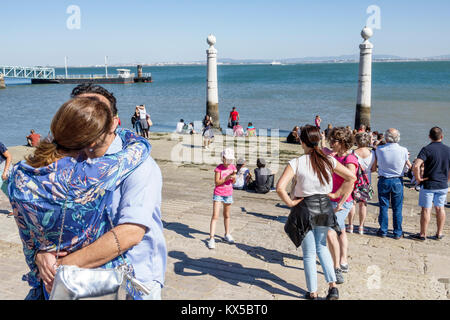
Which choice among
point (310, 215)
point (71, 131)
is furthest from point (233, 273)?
point (71, 131)

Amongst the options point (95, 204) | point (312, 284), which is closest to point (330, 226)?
point (312, 284)

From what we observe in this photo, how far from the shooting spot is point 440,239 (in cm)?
591

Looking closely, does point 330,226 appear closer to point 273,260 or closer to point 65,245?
point 273,260

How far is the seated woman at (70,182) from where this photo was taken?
5.27 feet

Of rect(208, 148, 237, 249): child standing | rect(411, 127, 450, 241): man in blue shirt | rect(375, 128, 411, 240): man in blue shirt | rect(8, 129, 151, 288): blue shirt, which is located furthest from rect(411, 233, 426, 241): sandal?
rect(8, 129, 151, 288): blue shirt

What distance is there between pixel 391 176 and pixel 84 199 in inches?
211

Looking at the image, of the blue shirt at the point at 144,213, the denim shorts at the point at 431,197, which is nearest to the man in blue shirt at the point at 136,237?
the blue shirt at the point at 144,213

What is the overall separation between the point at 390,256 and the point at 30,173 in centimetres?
484

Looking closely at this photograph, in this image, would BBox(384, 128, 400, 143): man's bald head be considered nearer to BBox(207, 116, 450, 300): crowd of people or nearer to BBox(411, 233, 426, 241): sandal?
BBox(207, 116, 450, 300): crowd of people

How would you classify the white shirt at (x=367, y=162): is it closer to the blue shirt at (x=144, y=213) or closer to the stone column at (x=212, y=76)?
the blue shirt at (x=144, y=213)

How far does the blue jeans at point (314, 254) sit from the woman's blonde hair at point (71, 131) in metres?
2.75

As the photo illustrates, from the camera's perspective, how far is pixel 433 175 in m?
5.80

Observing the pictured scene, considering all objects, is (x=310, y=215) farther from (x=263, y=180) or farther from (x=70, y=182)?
(x=263, y=180)

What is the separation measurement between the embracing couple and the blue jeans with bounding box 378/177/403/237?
503 centimetres
